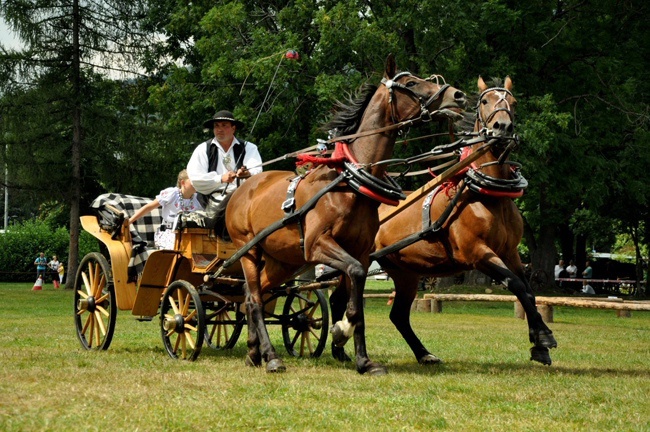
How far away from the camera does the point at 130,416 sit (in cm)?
631

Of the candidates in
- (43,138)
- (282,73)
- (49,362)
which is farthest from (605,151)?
(49,362)

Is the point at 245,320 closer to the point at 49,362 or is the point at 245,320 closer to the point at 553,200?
the point at 49,362

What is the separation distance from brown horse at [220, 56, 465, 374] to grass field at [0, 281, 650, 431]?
446 millimetres

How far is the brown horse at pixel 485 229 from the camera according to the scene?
9586mm

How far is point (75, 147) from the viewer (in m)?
34.5

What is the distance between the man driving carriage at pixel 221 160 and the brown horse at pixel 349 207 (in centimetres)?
96

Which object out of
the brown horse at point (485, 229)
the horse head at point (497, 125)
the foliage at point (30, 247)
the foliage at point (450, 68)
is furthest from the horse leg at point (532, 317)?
the foliage at point (30, 247)

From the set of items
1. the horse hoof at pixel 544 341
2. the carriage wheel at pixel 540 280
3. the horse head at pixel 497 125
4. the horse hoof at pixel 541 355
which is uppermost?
the horse head at pixel 497 125

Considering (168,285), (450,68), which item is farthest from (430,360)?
(450,68)

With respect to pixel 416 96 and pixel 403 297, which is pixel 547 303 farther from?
pixel 416 96

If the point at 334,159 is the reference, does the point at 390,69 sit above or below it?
above

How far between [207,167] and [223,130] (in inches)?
17.8

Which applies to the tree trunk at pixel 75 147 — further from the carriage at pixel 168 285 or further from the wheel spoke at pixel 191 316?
the wheel spoke at pixel 191 316

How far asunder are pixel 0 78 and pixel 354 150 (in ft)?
91.6
